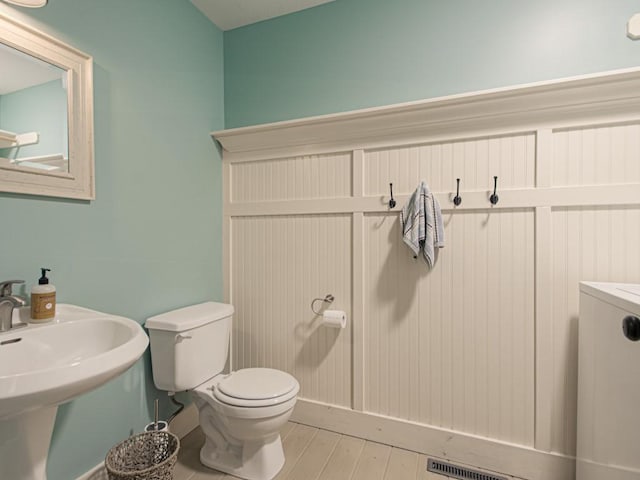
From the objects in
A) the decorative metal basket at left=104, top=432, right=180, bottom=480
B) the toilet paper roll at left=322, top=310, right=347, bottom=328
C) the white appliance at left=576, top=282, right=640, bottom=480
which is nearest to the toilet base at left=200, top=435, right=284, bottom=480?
the decorative metal basket at left=104, top=432, right=180, bottom=480

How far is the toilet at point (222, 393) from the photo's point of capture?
138cm

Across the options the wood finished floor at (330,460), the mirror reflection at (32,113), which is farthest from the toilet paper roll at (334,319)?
the mirror reflection at (32,113)

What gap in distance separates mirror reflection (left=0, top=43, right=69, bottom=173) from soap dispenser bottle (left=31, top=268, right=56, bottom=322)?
425 mm

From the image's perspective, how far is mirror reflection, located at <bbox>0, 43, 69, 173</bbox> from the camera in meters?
1.09

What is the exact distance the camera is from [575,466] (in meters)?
1.40

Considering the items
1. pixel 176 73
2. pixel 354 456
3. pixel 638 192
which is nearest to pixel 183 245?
pixel 176 73

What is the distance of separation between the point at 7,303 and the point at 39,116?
699 millimetres

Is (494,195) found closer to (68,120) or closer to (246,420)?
(246,420)

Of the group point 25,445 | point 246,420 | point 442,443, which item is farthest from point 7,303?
point 442,443

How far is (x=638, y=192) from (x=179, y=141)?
7.35ft

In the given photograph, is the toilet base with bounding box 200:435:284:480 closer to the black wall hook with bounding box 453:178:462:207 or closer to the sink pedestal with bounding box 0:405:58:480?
the sink pedestal with bounding box 0:405:58:480

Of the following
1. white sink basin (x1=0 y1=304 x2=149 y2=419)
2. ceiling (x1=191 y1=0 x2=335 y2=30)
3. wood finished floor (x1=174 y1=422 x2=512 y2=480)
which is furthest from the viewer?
ceiling (x1=191 y1=0 x2=335 y2=30)

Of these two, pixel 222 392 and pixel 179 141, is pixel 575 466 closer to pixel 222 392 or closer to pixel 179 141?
pixel 222 392

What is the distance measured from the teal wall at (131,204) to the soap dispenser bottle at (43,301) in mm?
93
